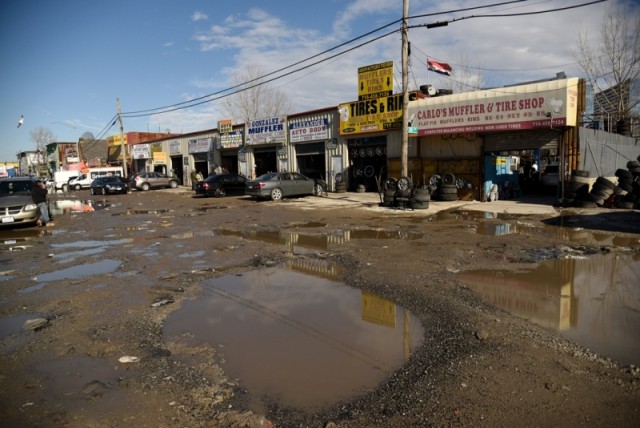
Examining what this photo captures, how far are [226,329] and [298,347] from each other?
3.49 ft

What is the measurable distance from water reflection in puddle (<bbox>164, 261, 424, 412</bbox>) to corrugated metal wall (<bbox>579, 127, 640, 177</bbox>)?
53.3 ft

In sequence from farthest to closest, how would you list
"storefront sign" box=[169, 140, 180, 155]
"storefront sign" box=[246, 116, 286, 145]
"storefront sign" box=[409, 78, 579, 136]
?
"storefront sign" box=[169, 140, 180, 155], "storefront sign" box=[246, 116, 286, 145], "storefront sign" box=[409, 78, 579, 136]

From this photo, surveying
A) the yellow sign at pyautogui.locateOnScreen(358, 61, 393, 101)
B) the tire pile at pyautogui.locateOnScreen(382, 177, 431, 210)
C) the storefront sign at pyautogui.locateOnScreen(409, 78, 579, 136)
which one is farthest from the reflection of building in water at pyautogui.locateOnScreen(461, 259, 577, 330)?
the yellow sign at pyautogui.locateOnScreen(358, 61, 393, 101)

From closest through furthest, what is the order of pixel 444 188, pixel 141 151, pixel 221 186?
pixel 444 188
pixel 221 186
pixel 141 151

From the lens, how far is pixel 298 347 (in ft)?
15.1

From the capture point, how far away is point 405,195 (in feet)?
57.4

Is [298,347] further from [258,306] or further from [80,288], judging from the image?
[80,288]

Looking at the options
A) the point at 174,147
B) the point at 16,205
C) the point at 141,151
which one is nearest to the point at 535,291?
the point at 16,205

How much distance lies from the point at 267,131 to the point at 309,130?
16.4 feet

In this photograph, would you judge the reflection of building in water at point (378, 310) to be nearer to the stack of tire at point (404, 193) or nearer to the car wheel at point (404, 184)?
the stack of tire at point (404, 193)

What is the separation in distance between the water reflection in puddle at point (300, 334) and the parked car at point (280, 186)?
Result: 15.5m

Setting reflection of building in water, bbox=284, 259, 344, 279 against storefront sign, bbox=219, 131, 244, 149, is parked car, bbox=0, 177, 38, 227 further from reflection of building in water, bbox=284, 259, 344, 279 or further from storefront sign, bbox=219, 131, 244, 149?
storefront sign, bbox=219, 131, 244, 149

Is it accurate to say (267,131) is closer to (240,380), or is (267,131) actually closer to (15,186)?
(15,186)

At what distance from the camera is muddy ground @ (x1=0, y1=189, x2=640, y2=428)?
3270mm
